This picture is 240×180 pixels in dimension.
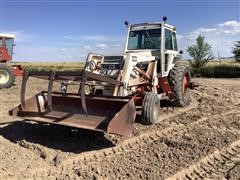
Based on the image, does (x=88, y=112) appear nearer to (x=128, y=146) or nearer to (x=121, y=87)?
(x=121, y=87)

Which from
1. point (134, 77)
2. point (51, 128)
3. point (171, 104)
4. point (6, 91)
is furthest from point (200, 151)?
point (6, 91)

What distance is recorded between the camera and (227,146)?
6.46 meters

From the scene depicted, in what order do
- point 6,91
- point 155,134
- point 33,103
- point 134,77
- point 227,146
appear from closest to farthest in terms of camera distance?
point 227,146 → point 155,134 → point 33,103 → point 134,77 → point 6,91

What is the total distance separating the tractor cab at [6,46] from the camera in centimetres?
1656

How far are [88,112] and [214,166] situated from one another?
8.79 ft

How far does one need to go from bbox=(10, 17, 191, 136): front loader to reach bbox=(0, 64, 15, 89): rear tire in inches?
297

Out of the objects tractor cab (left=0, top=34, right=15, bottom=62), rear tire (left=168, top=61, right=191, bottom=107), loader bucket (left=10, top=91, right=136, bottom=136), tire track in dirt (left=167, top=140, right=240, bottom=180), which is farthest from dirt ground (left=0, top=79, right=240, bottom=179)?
tractor cab (left=0, top=34, right=15, bottom=62)

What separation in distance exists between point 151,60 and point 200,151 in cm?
350

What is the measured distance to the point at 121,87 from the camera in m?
7.60

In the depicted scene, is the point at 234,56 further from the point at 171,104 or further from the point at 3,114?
the point at 3,114

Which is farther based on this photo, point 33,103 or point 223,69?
point 223,69

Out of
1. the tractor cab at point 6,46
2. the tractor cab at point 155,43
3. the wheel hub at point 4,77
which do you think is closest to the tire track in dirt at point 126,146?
the tractor cab at point 155,43

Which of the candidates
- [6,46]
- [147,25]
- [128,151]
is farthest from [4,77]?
[128,151]

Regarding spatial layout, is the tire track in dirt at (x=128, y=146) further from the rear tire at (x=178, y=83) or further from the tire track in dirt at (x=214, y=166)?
the rear tire at (x=178, y=83)
